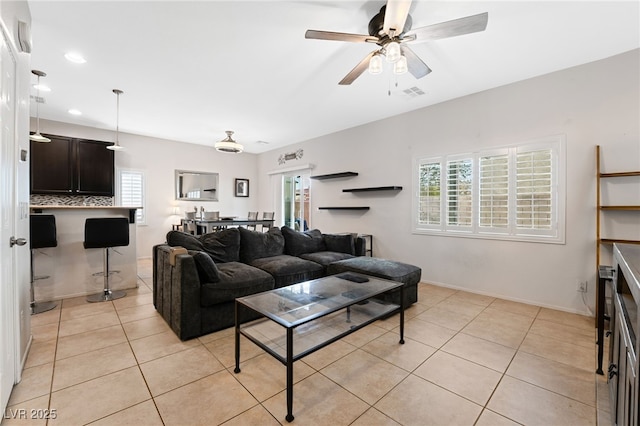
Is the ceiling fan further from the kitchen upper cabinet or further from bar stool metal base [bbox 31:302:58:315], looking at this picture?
the kitchen upper cabinet

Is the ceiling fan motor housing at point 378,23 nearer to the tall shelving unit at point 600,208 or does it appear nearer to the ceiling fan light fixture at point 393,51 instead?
the ceiling fan light fixture at point 393,51

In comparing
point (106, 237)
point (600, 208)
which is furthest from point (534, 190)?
point (106, 237)

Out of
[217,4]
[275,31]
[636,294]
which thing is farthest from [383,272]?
[217,4]

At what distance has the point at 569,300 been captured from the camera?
309cm

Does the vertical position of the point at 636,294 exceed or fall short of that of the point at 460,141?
it falls short

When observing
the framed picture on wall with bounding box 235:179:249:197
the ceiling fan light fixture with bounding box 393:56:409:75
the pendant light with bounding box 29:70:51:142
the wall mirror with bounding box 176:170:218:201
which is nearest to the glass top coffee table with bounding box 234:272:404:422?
the ceiling fan light fixture with bounding box 393:56:409:75

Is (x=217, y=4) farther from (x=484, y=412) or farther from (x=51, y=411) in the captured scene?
(x=484, y=412)

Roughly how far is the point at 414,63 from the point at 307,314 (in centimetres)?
227

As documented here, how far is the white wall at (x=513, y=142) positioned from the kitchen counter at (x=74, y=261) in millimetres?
3904

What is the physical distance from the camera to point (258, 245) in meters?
3.72

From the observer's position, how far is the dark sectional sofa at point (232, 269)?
2463 millimetres

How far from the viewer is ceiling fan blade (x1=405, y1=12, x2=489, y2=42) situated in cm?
181

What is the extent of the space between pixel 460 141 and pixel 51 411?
480 centimetres

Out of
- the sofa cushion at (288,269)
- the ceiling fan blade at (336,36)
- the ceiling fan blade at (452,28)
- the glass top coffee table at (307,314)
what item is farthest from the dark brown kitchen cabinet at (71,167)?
the ceiling fan blade at (452,28)
